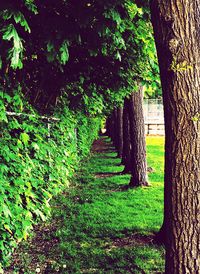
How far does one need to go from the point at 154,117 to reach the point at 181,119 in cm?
3152

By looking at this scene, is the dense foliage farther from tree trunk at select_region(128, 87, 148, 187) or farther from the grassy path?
tree trunk at select_region(128, 87, 148, 187)

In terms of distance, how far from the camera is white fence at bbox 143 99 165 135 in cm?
3195

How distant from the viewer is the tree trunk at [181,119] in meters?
2.90

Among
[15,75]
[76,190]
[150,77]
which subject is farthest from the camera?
[76,190]

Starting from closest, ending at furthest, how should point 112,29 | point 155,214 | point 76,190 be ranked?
point 112,29, point 155,214, point 76,190

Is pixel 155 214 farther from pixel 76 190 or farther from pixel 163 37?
pixel 163 37

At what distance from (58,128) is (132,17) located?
375 cm

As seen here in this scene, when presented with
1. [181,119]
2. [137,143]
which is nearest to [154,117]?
[137,143]

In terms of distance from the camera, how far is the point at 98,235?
17.8 feet

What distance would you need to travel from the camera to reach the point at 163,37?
2.99 m

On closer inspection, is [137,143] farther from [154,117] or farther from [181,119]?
[154,117]

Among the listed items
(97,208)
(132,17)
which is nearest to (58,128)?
(97,208)

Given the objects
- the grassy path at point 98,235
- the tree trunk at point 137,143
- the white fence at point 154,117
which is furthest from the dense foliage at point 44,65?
the white fence at point 154,117

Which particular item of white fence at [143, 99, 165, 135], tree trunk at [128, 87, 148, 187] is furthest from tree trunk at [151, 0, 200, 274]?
white fence at [143, 99, 165, 135]
